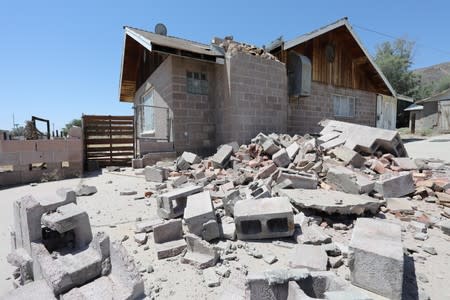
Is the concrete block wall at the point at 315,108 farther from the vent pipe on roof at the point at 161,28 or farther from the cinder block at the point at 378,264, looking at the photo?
the cinder block at the point at 378,264

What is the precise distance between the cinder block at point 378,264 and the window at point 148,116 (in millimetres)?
9229

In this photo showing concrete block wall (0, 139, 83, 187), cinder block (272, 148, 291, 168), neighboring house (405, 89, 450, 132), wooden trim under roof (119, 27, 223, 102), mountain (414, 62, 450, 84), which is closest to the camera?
cinder block (272, 148, 291, 168)

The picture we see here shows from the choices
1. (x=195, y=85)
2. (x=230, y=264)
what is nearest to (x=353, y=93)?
(x=195, y=85)

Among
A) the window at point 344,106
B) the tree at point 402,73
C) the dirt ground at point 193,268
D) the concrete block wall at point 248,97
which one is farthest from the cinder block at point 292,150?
the tree at point 402,73

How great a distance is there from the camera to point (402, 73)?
91.7 ft

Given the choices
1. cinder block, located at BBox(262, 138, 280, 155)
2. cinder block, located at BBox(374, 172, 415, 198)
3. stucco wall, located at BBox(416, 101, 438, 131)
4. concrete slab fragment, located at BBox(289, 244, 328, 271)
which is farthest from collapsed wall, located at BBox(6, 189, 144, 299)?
stucco wall, located at BBox(416, 101, 438, 131)

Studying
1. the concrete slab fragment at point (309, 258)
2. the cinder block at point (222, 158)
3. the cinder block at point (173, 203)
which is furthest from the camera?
the cinder block at point (222, 158)

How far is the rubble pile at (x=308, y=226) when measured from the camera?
80.4 inches

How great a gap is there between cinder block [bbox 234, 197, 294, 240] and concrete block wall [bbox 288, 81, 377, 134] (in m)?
7.97

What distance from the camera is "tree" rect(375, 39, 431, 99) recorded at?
27859 millimetres

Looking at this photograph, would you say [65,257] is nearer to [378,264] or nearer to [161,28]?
[378,264]

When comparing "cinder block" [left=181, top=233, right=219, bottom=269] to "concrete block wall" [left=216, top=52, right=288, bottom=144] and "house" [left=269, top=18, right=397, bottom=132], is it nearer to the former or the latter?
"concrete block wall" [left=216, top=52, right=288, bottom=144]

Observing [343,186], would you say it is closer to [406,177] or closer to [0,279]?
[406,177]

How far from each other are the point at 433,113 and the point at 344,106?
14.4 m
